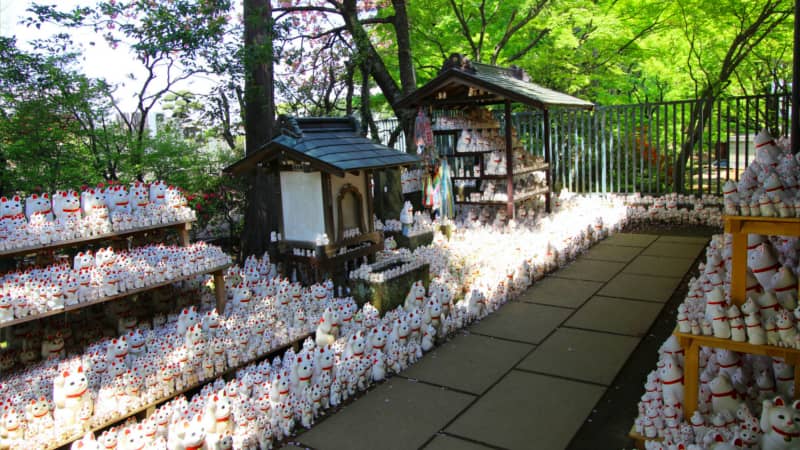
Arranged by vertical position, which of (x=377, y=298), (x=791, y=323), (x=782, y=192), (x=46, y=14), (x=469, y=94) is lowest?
(x=377, y=298)

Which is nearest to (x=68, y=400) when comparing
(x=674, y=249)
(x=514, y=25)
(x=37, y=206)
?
(x=37, y=206)

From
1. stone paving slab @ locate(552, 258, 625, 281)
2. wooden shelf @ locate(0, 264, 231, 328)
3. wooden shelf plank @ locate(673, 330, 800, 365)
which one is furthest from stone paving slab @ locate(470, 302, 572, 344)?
wooden shelf @ locate(0, 264, 231, 328)

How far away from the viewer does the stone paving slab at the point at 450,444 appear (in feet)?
12.7

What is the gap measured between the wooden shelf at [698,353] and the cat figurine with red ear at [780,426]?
0.22 meters

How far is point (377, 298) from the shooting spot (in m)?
6.46

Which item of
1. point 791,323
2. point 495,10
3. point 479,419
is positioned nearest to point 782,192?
point 791,323

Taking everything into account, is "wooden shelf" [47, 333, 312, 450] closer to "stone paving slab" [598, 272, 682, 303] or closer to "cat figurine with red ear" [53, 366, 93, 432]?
"cat figurine with red ear" [53, 366, 93, 432]

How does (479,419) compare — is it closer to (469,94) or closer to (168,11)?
(168,11)

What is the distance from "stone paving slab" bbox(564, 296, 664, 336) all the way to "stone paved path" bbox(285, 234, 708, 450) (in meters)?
0.01

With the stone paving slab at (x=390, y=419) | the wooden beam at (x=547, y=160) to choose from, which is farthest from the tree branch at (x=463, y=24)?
the stone paving slab at (x=390, y=419)

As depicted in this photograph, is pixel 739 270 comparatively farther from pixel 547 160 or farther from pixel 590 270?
pixel 547 160

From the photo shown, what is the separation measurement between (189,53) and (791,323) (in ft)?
24.0

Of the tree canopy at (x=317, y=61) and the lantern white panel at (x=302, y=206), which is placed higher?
the tree canopy at (x=317, y=61)

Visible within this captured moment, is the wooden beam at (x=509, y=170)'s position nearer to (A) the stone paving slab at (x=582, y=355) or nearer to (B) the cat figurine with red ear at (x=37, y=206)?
(A) the stone paving slab at (x=582, y=355)
